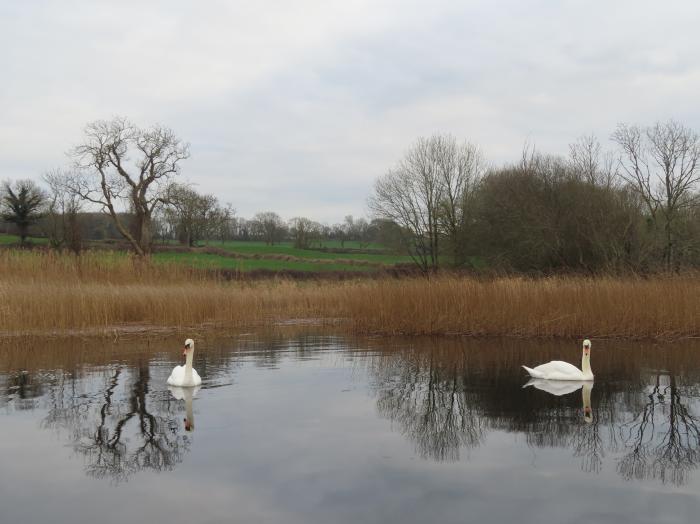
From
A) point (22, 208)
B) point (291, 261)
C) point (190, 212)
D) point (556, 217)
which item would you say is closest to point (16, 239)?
point (22, 208)

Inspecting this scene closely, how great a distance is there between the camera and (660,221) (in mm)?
30078

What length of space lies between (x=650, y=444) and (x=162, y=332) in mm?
12710

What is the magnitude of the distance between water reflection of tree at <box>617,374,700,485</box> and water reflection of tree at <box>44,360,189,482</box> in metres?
4.64

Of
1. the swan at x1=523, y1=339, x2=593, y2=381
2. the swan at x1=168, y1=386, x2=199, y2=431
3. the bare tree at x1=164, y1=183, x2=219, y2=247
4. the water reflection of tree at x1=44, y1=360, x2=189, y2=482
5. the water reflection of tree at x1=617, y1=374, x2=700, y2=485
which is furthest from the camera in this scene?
the bare tree at x1=164, y1=183, x2=219, y2=247

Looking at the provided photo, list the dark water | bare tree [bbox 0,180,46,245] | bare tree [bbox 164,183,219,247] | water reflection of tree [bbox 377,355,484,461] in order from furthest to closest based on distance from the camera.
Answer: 1. bare tree [bbox 0,180,46,245]
2. bare tree [bbox 164,183,219,247]
3. water reflection of tree [bbox 377,355,484,461]
4. the dark water

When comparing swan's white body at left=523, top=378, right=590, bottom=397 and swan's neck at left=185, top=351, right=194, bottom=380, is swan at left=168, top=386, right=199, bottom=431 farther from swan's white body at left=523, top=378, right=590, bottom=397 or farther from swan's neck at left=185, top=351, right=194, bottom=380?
swan's white body at left=523, top=378, right=590, bottom=397

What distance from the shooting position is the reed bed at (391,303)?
14.7 m

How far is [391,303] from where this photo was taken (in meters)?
16.9

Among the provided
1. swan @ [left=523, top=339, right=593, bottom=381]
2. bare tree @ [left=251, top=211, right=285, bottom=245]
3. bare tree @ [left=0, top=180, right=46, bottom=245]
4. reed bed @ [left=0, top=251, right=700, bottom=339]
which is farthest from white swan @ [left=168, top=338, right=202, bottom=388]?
bare tree @ [left=251, top=211, right=285, bottom=245]

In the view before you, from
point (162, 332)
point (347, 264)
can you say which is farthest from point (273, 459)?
point (347, 264)

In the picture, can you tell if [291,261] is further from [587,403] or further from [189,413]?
[587,403]

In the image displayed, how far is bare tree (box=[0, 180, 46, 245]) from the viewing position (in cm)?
5356

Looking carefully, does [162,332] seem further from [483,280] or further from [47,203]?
[47,203]

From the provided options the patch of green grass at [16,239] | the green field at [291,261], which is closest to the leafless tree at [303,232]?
the green field at [291,261]
